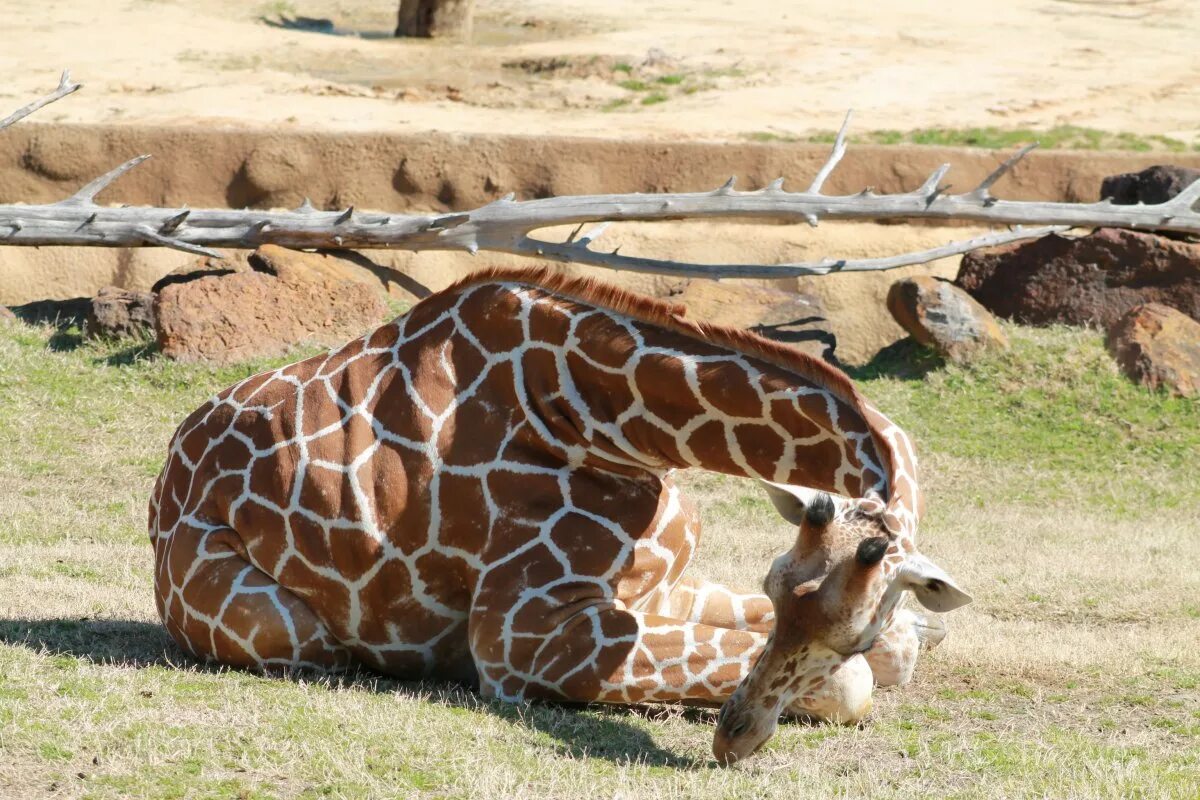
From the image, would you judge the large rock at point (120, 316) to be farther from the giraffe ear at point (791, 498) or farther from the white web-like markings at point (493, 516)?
the giraffe ear at point (791, 498)

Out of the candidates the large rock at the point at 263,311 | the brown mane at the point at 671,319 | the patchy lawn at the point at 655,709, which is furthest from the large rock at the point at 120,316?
the brown mane at the point at 671,319

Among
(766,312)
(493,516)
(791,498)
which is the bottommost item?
(766,312)

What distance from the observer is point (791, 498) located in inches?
214

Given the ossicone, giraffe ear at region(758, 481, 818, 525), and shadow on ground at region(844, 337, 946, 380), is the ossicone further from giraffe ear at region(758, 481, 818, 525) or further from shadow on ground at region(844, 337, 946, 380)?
shadow on ground at region(844, 337, 946, 380)

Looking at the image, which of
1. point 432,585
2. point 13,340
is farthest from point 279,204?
point 432,585

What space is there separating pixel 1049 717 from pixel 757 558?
378 cm

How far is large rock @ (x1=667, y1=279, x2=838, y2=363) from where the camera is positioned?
14.7 metres

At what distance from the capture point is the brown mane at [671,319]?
18.9 feet

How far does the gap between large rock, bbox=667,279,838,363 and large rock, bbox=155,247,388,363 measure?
9.35ft

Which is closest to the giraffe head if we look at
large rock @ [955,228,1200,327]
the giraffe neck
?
the giraffe neck

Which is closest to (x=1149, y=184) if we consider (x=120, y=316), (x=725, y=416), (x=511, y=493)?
(x=120, y=316)

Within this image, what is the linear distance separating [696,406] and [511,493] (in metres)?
0.80

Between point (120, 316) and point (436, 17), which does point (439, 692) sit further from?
point (436, 17)

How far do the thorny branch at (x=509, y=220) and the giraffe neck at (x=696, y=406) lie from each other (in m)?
→ 7.29
